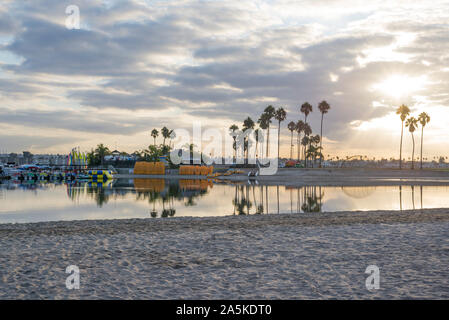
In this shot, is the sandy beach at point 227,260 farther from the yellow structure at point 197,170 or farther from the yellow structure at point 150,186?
the yellow structure at point 197,170

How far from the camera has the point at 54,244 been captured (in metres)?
10.5

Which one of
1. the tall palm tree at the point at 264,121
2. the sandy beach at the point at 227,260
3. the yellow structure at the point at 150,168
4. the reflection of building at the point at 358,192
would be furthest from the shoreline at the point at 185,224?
the tall palm tree at the point at 264,121

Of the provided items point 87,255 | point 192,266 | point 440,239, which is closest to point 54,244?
point 87,255

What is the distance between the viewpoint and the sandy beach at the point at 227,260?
6574mm

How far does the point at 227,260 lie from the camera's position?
8.69 m

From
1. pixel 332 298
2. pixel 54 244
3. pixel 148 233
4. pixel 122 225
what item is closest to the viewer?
pixel 332 298

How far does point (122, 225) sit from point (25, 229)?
10.1 feet

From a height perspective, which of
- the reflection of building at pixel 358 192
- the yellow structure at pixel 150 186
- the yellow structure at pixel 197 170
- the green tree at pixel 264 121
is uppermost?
the green tree at pixel 264 121

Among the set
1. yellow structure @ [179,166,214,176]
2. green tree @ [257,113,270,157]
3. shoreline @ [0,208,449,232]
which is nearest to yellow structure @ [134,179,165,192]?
shoreline @ [0,208,449,232]

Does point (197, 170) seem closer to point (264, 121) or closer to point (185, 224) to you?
point (264, 121)

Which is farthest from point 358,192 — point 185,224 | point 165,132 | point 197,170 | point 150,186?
point 165,132

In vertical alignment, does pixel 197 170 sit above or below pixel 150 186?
→ above

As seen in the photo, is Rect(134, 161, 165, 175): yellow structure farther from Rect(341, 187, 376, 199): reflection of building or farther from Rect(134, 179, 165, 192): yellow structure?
Rect(341, 187, 376, 199): reflection of building

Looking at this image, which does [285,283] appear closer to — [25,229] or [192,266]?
[192,266]
